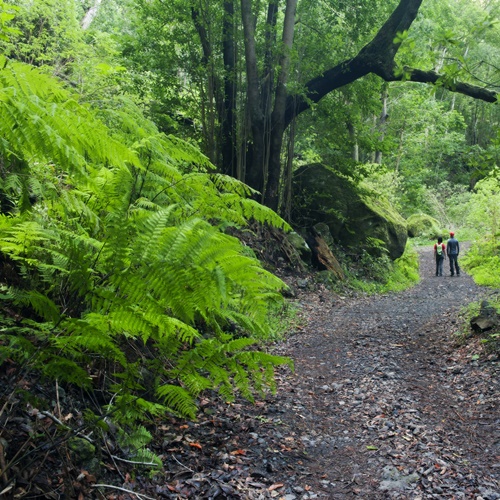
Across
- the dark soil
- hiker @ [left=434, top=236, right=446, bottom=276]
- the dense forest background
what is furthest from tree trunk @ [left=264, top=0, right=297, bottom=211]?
hiker @ [left=434, top=236, right=446, bottom=276]

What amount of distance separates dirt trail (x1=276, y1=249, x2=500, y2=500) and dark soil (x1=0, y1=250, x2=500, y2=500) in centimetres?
1

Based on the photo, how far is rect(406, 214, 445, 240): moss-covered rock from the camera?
2827cm

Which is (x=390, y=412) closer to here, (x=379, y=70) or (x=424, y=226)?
(x=379, y=70)

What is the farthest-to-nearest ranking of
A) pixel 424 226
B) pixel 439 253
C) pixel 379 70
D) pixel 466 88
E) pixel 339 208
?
pixel 424 226, pixel 439 253, pixel 339 208, pixel 379 70, pixel 466 88

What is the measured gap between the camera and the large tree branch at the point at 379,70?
9875mm

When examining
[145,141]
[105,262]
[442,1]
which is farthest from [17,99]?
[442,1]

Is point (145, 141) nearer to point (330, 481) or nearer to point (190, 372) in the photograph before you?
point (190, 372)

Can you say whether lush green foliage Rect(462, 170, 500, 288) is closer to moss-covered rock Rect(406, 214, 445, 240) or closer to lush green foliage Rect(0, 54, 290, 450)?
moss-covered rock Rect(406, 214, 445, 240)

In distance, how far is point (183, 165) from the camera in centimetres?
517

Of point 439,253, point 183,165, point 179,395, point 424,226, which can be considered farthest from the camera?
point 424,226

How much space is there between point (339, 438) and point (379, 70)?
9202mm

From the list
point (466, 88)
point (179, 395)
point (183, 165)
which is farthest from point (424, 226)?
point (179, 395)

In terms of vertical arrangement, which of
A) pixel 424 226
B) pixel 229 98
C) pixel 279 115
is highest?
pixel 229 98

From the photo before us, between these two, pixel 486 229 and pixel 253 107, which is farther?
pixel 486 229
